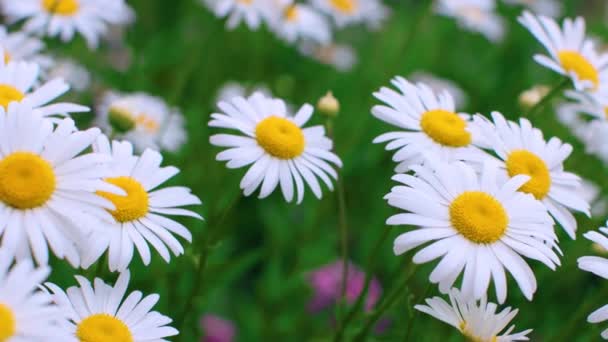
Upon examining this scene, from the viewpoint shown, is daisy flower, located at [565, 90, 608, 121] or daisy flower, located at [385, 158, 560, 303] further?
daisy flower, located at [565, 90, 608, 121]

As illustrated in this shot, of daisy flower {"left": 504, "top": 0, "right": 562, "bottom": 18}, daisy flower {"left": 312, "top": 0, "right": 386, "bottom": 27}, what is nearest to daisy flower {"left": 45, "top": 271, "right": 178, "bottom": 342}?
daisy flower {"left": 312, "top": 0, "right": 386, "bottom": 27}

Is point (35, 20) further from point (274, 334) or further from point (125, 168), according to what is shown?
point (274, 334)

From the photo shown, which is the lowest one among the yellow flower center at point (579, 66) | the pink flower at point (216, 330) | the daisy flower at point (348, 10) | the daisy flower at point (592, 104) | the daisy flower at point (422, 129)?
the pink flower at point (216, 330)

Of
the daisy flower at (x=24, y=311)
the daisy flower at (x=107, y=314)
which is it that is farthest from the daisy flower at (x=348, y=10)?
the daisy flower at (x=24, y=311)

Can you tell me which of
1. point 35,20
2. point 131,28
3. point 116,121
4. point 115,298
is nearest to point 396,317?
point 116,121

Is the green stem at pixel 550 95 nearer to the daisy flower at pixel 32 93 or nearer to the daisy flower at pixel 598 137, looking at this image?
the daisy flower at pixel 598 137

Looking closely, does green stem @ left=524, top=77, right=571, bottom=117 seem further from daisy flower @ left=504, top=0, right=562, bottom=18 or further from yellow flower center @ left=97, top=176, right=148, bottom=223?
daisy flower @ left=504, top=0, right=562, bottom=18
